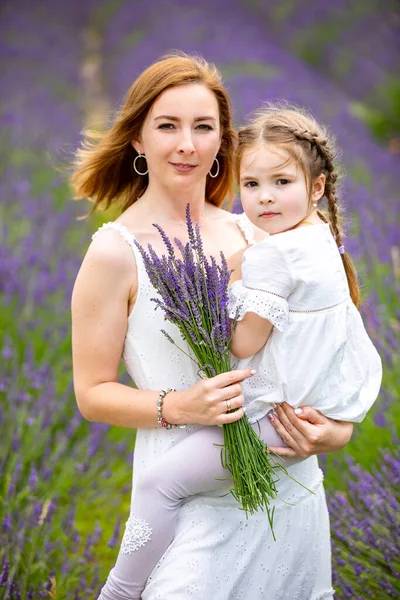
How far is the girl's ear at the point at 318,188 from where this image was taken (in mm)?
2443

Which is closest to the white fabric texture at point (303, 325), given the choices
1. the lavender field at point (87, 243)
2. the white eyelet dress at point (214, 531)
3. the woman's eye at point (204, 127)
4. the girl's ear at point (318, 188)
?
the girl's ear at point (318, 188)

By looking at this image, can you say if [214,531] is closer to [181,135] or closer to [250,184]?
[250,184]

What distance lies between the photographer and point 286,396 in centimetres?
231

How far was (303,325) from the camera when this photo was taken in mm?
2273

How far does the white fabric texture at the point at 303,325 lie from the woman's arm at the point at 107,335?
0.26m

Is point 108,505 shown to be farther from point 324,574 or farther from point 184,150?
point 184,150

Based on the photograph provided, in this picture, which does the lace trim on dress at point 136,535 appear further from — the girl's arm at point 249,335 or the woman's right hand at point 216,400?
the girl's arm at point 249,335

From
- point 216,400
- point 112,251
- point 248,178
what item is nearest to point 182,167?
point 248,178

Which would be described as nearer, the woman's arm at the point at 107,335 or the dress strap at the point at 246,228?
the woman's arm at the point at 107,335

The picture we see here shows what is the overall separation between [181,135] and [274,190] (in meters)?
0.32

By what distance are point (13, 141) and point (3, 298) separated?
3372mm

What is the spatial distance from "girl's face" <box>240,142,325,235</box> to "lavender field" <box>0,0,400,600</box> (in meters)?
1.11

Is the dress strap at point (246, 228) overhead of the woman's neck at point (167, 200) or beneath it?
beneath

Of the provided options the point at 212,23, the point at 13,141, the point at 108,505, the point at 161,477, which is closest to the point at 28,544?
the point at 108,505
